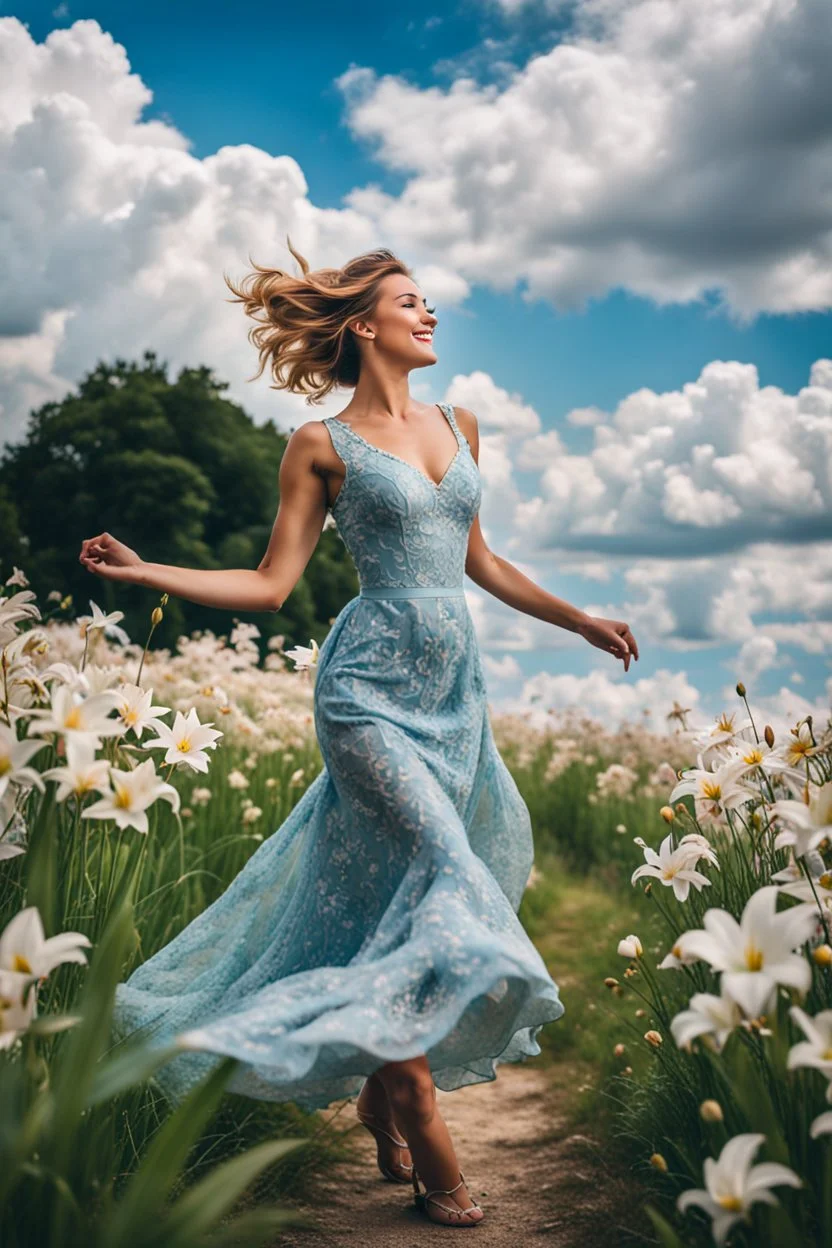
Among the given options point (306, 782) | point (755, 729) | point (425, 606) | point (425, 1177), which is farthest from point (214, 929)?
point (306, 782)

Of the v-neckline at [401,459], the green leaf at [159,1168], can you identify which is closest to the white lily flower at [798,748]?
the v-neckline at [401,459]

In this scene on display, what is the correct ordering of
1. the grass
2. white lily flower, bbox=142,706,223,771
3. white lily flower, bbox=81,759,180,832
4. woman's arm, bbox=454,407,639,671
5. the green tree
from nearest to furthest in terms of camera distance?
1. white lily flower, bbox=81,759,180,832
2. white lily flower, bbox=142,706,223,771
3. woman's arm, bbox=454,407,639,671
4. the grass
5. the green tree

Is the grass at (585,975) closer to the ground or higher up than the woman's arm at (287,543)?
closer to the ground

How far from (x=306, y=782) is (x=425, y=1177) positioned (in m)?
3.62

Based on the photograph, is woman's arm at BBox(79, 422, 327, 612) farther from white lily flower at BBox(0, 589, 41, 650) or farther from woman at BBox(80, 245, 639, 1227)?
white lily flower at BBox(0, 589, 41, 650)

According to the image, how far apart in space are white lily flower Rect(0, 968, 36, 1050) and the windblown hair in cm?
284

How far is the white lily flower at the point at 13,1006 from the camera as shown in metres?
2.08

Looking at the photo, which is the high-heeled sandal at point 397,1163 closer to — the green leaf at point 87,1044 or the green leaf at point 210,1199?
the green leaf at point 87,1044

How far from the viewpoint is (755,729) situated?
323 cm

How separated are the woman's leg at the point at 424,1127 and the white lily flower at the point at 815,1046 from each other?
129cm

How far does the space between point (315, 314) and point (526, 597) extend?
1.38 metres

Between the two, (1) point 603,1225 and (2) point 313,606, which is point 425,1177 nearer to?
(1) point 603,1225

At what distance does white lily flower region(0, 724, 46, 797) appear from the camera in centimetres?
236

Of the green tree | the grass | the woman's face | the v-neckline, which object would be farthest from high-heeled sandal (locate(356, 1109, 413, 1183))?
the green tree
